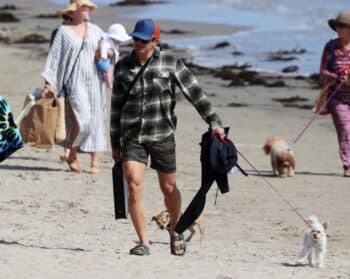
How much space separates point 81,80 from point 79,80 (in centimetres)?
2

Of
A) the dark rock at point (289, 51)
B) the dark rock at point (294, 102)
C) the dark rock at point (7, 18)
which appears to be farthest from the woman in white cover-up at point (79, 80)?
the dark rock at point (7, 18)

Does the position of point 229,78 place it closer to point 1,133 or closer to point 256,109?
point 256,109

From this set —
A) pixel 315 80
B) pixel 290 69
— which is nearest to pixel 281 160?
pixel 315 80

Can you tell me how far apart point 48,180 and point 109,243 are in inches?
123

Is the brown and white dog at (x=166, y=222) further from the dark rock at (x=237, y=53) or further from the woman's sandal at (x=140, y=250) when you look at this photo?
the dark rock at (x=237, y=53)

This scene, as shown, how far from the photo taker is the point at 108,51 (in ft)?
43.3

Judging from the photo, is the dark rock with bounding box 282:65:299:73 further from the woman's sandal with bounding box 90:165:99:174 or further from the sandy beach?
the woman's sandal with bounding box 90:165:99:174

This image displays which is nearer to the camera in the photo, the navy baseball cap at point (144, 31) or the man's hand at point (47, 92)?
the navy baseball cap at point (144, 31)

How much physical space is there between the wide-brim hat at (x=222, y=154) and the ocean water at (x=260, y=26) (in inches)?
627

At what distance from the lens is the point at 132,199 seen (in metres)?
9.24

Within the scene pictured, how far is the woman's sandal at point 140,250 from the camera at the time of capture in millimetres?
9344

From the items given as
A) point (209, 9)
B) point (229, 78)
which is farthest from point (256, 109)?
point (209, 9)

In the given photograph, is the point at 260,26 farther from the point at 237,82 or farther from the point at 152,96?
the point at 152,96

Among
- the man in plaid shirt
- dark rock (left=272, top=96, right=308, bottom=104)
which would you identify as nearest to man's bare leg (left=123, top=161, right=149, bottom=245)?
the man in plaid shirt
